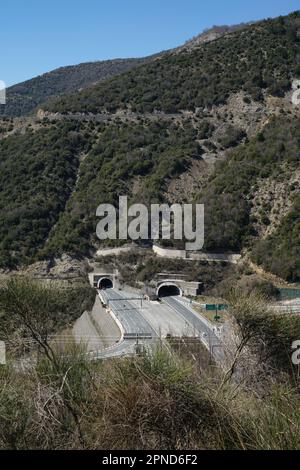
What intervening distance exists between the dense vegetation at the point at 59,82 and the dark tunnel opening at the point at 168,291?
8002cm

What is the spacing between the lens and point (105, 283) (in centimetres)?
4116

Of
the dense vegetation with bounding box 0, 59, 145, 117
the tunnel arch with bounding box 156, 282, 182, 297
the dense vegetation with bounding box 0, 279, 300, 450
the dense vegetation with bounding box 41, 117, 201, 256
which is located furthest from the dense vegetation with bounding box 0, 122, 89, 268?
the dense vegetation with bounding box 0, 59, 145, 117

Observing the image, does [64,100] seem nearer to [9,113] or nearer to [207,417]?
[9,113]

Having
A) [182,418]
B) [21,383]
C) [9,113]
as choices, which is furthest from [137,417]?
[9,113]

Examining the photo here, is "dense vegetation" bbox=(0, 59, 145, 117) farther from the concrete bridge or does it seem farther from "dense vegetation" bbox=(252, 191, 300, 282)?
"dense vegetation" bbox=(252, 191, 300, 282)

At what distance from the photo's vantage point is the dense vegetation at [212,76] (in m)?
58.4

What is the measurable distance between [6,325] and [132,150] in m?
47.9

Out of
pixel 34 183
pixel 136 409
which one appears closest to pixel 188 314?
pixel 136 409

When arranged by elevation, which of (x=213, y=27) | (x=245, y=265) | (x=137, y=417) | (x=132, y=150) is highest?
(x=213, y=27)

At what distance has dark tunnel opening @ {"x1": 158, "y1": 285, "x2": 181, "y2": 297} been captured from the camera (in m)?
38.0

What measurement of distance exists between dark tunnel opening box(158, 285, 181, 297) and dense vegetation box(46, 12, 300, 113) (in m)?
26.4

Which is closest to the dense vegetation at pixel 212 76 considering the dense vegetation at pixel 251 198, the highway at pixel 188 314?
the dense vegetation at pixel 251 198

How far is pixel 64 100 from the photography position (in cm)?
6681

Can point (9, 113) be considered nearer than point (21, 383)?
No
